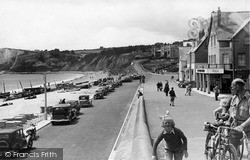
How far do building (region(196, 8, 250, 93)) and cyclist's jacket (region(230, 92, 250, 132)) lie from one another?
35.6m

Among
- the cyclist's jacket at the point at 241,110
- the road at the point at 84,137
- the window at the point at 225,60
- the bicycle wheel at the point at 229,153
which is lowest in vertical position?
the road at the point at 84,137

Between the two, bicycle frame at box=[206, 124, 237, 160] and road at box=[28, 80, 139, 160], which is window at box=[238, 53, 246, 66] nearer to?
road at box=[28, 80, 139, 160]

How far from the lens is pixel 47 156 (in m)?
17.4

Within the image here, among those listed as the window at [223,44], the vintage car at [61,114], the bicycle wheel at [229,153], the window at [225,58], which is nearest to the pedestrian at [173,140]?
the bicycle wheel at [229,153]

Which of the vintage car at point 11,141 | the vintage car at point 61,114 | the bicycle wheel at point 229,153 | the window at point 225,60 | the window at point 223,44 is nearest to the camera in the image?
the bicycle wheel at point 229,153

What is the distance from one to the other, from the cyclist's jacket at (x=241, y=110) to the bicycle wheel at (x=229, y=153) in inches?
30.2

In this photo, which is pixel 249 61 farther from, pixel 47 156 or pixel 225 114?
pixel 225 114

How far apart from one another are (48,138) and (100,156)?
706cm

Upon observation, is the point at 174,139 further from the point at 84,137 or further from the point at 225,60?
the point at 225,60

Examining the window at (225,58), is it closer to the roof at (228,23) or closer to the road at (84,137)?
the roof at (228,23)

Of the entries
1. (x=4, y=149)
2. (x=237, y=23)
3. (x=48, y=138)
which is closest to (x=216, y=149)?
(x=4, y=149)

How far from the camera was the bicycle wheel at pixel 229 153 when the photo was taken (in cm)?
634

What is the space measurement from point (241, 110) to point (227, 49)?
136 ft

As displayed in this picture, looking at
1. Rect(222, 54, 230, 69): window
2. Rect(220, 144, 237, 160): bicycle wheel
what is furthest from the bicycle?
Rect(222, 54, 230, 69): window
